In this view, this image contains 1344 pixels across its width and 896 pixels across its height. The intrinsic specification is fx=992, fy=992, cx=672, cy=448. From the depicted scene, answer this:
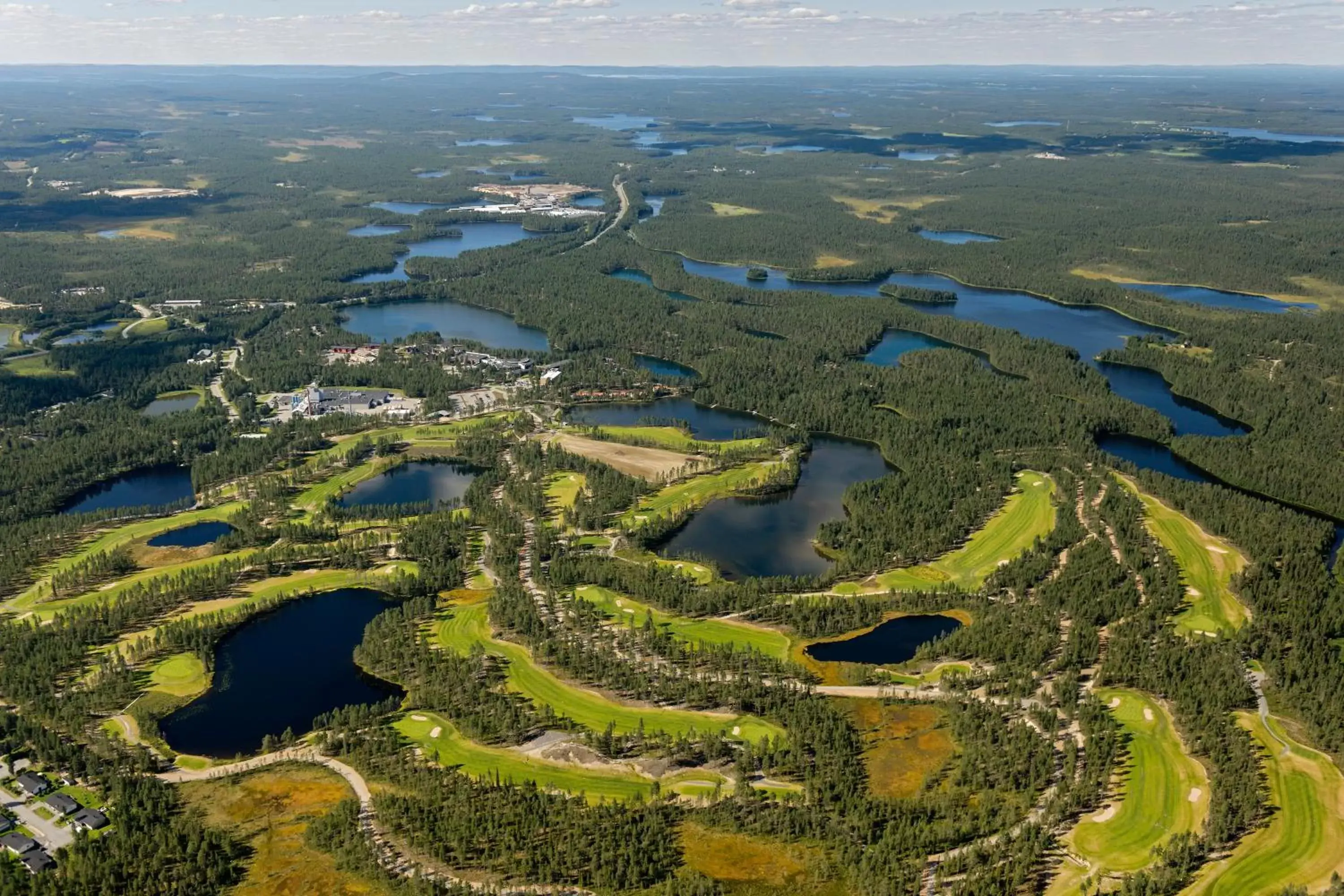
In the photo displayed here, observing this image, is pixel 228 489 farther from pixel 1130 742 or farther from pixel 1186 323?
pixel 1186 323

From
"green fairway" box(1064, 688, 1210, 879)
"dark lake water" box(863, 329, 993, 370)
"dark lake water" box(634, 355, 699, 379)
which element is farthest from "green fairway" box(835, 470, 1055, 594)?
"dark lake water" box(634, 355, 699, 379)

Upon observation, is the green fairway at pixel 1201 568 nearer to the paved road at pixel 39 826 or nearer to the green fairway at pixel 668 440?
the green fairway at pixel 668 440

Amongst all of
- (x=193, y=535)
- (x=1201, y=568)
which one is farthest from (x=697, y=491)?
(x=193, y=535)

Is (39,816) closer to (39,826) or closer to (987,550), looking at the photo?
(39,826)

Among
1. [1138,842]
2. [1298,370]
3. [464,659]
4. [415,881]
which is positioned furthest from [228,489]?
[1298,370]

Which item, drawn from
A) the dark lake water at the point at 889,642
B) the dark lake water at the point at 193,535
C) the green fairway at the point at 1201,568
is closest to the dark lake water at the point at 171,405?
the dark lake water at the point at 193,535
